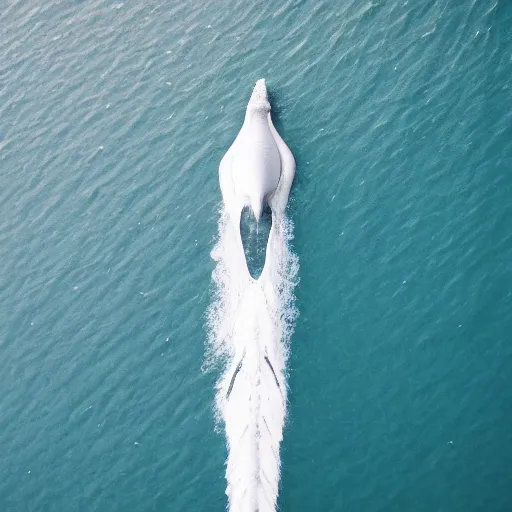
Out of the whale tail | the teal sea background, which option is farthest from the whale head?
the whale tail

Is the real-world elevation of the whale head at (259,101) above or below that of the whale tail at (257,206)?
above

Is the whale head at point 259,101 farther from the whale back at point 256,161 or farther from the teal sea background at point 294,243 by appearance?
the teal sea background at point 294,243

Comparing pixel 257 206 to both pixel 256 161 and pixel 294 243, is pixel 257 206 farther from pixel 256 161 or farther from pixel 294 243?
pixel 294 243

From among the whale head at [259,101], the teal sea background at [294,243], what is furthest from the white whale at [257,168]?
the teal sea background at [294,243]

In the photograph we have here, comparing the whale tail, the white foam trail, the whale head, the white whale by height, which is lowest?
the white foam trail

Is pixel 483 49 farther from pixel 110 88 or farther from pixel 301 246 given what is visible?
pixel 110 88

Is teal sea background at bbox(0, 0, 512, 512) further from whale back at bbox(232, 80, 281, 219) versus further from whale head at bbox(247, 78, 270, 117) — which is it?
whale back at bbox(232, 80, 281, 219)

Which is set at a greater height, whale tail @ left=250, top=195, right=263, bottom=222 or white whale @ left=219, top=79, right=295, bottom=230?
white whale @ left=219, top=79, right=295, bottom=230

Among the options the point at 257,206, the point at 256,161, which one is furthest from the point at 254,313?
the point at 256,161
